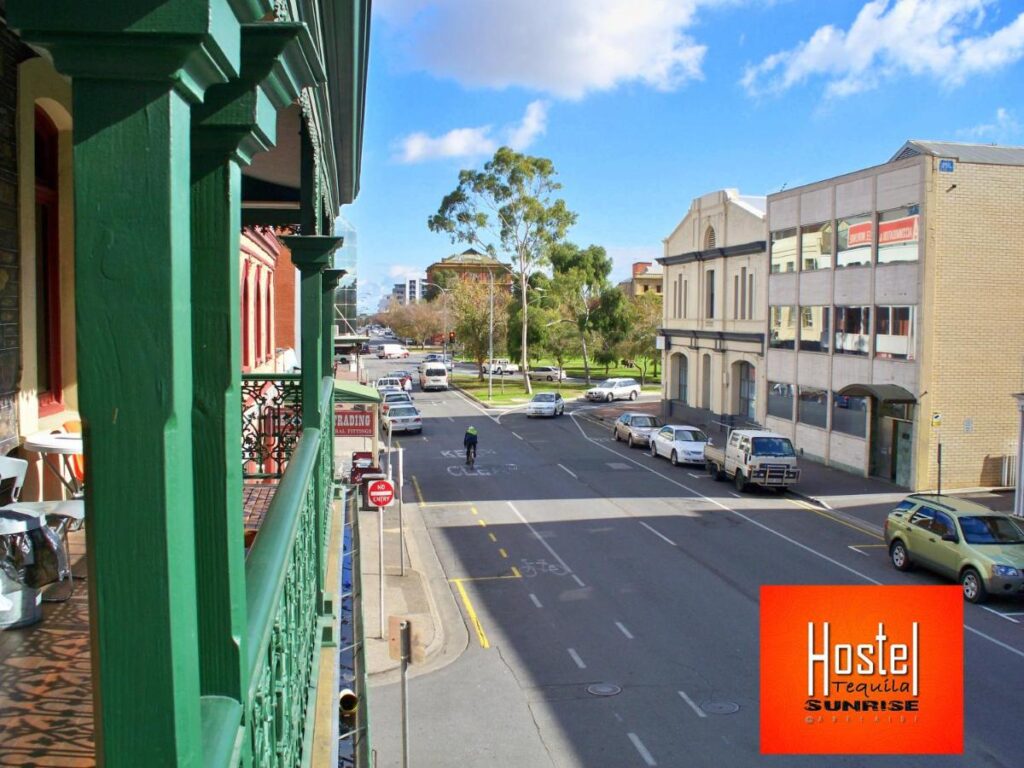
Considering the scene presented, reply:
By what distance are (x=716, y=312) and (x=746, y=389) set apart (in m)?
4.41

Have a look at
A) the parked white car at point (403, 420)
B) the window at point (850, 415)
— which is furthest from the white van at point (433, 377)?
the window at point (850, 415)

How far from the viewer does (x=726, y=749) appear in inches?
452

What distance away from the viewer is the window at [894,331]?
30.1 m

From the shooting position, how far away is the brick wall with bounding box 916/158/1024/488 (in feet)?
96.5

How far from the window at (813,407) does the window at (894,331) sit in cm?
388

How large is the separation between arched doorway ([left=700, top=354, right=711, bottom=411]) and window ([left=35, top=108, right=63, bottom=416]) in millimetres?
41679

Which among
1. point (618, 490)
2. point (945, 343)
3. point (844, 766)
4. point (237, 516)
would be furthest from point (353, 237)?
point (237, 516)

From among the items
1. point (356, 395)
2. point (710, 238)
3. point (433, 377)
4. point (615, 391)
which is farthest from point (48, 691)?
point (433, 377)

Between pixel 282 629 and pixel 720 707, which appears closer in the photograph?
pixel 282 629

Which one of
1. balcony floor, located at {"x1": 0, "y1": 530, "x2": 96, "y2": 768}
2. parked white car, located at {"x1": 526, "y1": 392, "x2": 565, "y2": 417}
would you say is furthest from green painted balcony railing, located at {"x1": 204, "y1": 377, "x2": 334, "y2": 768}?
parked white car, located at {"x1": 526, "y1": 392, "x2": 565, "y2": 417}

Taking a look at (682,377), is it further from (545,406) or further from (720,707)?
(720,707)

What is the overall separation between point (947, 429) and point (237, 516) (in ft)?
101

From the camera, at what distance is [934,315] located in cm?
2948

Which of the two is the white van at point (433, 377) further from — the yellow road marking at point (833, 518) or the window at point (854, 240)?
the yellow road marking at point (833, 518)
